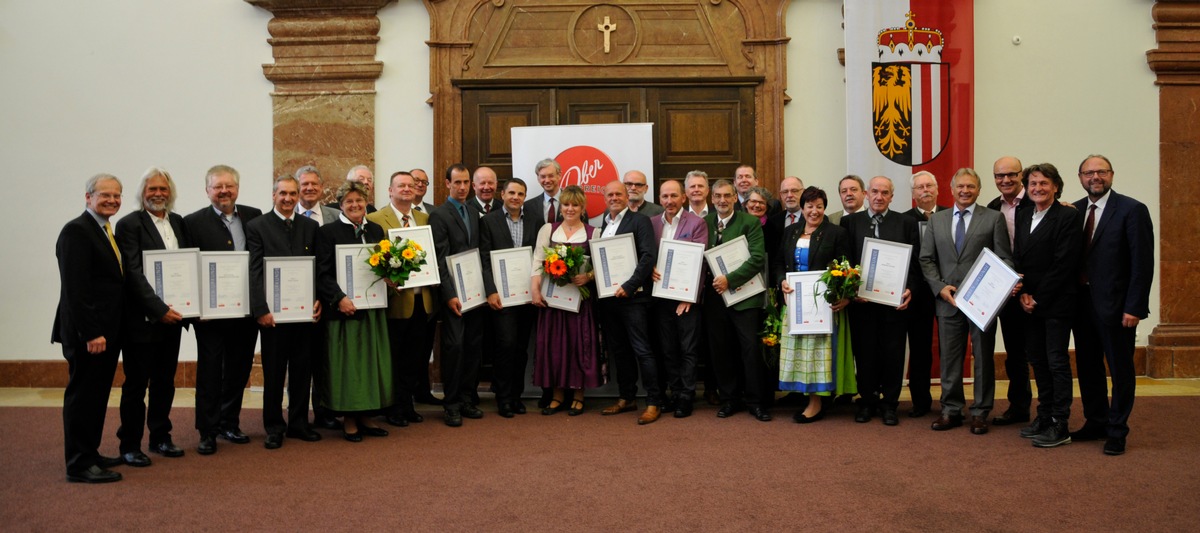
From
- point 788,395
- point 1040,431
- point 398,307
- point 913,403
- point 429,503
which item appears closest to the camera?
point 429,503

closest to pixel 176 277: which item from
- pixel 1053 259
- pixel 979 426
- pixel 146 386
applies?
pixel 146 386

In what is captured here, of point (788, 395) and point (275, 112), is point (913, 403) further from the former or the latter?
point (275, 112)

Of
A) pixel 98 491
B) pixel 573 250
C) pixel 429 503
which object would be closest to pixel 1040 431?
pixel 573 250

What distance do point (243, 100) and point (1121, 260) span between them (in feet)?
21.3

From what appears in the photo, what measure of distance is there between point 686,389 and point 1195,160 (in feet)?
15.9

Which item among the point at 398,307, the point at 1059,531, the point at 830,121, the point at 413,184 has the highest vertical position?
the point at 830,121

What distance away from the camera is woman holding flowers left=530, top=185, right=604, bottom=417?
626 centimetres

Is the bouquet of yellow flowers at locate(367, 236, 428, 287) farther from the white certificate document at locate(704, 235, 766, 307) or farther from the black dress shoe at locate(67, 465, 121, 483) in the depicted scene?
the white certificate document at locate(704, 235, 766, 307)

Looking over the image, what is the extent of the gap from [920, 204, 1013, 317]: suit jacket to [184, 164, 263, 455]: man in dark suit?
13.5ft

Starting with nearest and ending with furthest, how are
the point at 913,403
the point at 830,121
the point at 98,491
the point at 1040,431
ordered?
the point at 98,491 < the point at 1040,431 < the point at 913,403 < the point at 830,121

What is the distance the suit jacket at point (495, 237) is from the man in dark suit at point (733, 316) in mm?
1213

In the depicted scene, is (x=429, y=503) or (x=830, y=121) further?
(x=830, y=121)

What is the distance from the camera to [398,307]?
586 cm

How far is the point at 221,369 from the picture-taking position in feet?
17.9
